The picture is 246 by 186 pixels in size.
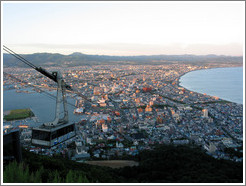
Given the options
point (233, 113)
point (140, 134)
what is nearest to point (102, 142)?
point (140, 134)

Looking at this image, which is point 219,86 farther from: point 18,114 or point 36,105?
point 18,114

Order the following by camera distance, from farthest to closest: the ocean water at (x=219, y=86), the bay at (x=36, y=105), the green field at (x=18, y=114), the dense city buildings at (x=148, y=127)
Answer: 1. the ocean water at (x=219, y=86)
2. the bay at (x=36, y=105)
3. the green field at (x=18, y=114)
4. the dense city buildings at (x=148, y=127)

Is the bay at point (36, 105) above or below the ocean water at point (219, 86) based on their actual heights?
below

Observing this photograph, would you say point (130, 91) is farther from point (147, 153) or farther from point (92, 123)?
point (147, 153)

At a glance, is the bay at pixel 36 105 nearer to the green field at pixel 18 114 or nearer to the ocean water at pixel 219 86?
the green field at pixel 18 114

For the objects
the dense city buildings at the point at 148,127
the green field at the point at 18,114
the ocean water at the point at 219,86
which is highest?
the ocean water at the point at 219,86

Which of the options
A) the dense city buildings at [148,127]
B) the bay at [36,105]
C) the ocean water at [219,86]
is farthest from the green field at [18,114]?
the ocean water at [219,86]

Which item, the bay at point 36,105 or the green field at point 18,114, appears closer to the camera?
the green field at point 18,114

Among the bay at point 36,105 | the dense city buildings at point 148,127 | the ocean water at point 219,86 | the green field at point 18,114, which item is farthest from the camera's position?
the ocean water at point 219,86

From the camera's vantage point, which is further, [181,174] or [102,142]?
[102,142]
